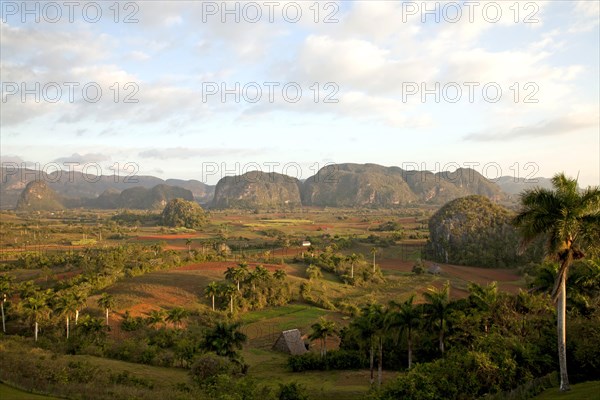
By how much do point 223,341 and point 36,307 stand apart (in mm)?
19273

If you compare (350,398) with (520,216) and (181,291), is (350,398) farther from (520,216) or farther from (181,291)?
(181,291)

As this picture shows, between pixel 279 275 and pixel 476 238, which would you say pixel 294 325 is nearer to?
pixel 279 275

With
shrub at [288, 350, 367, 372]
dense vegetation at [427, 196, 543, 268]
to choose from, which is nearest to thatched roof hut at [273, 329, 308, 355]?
shrub at [288, 350, 367, 372]

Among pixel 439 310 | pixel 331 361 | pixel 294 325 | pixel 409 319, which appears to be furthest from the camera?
pixel 294 325

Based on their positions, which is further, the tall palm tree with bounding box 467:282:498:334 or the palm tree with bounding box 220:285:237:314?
the palm tree with bounding box 220:285:237:314

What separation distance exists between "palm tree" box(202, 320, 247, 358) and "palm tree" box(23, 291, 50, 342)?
17226 millimetres

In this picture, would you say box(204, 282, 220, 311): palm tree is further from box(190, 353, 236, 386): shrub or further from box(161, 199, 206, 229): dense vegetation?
box(161, 199, 206, 229): dense vegetation

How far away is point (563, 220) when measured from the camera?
54.9ft

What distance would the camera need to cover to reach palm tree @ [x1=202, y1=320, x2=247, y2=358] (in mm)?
32531

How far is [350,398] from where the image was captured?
1078 inches

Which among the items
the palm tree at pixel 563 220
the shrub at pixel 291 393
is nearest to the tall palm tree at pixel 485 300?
the palm tree at pixel 563 220

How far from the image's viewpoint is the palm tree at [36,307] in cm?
3941

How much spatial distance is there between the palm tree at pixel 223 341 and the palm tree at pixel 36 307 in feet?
56.5

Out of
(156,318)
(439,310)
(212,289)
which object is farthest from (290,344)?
(439,310)
